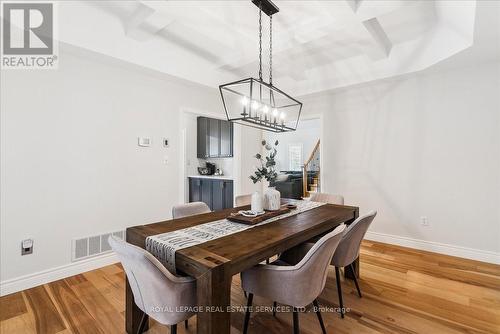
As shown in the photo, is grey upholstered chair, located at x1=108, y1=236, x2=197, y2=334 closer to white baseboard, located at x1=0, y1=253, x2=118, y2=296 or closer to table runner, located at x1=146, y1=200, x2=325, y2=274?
table runner, located at x1=146, y1=200, x2=325, y2=274

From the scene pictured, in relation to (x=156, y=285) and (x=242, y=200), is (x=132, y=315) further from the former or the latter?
(x=242, y=200)

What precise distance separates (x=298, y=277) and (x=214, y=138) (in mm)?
4299

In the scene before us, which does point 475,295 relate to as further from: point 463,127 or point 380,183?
point 463,127

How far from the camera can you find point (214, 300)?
1150mm

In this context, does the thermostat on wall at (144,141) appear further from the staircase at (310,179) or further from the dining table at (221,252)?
the staircase at (310,179)

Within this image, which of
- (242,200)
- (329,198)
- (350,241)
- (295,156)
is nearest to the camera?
(350,241)

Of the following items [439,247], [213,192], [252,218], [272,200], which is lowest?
[439,247]

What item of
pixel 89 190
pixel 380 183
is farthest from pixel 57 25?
pixel 380 183

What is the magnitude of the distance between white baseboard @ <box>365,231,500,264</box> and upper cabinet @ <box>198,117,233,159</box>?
299 centimetres

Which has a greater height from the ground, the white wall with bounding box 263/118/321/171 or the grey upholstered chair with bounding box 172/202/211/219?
the white wall with bounding box 263/118/321/171

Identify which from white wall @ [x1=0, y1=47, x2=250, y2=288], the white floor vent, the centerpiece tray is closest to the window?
white wall @ [x1=0, y1=47, x2=250, y2=288]

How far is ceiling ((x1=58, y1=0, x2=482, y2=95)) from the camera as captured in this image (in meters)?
2.27

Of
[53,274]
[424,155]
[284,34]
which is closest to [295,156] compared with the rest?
[424,155]

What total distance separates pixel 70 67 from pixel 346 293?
142 inches
